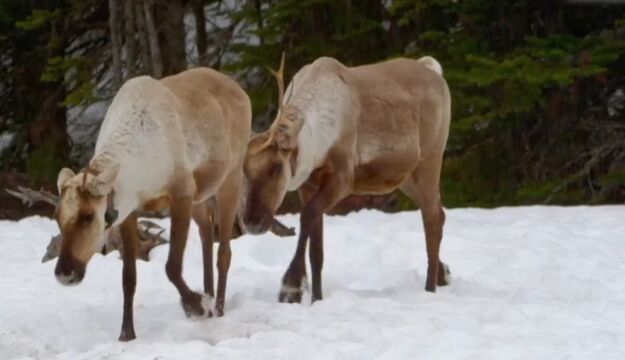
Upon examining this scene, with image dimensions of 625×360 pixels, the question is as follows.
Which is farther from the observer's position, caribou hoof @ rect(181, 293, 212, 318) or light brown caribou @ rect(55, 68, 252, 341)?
caribou hoof @ rect(181, 293, 212, 318)

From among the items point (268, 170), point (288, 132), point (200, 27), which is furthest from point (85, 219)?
point (200, 27)

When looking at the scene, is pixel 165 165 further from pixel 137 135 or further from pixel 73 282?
pixel 73 282

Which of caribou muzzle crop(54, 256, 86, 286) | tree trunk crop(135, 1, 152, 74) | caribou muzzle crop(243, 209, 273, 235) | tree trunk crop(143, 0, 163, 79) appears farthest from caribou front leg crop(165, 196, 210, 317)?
tree trunk crop(135, 1, 152, 74)

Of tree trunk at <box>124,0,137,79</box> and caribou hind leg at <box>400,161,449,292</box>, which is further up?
caribou hind leg at <box>400,161,449,292</box>

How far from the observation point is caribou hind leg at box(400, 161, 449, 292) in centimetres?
839

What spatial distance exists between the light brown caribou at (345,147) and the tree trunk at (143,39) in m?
8.59

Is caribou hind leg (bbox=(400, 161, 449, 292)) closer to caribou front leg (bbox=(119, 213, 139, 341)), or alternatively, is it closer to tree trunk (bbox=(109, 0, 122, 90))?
caribou front leg (bbox=(119, 213, 139, 341))

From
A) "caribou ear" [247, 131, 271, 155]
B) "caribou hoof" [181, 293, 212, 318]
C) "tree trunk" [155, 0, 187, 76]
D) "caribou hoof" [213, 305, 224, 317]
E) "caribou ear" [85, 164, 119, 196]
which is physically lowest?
"tree trunk" [155, 0, 187, 76]

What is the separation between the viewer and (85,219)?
240 inches

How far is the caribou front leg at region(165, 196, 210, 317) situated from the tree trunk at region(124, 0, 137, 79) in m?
10.2

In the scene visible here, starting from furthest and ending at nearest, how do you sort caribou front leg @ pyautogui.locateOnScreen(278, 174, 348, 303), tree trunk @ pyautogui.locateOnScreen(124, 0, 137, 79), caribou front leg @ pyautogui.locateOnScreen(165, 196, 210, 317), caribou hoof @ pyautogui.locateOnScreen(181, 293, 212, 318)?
tree trunk @ pyautogui.locateOnScreen(124, 0, 137, 79) → caribou front leg @ pyautogui.locateOnScreen(278, 174, 348, 303) → caribou hoof @ pyautogui.locateOnScreen(181, 293, 212, 318) → caribou front leg @ pyautogui.locateOnScreen(165, 196, 210, 317)

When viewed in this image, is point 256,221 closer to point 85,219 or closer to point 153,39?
point 85,219

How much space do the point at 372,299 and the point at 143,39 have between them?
10054mm

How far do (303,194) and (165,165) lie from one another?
1.42 metres
